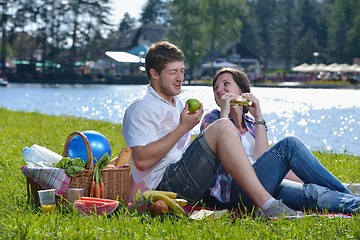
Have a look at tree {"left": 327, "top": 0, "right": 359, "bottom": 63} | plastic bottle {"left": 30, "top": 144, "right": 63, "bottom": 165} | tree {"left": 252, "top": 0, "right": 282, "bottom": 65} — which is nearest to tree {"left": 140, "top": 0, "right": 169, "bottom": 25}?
tree {"left": 252, "top": 0, "right": 282, "bottom": 65}

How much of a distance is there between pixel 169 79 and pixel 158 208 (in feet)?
3.58

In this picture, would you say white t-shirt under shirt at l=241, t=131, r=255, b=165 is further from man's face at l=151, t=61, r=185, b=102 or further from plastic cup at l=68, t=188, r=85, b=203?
plastic cup at l=68, t=188, r=85, b=203

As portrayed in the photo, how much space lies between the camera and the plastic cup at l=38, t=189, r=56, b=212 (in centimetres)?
436

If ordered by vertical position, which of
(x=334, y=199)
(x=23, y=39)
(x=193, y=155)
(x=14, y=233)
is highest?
(x=193, y=155)

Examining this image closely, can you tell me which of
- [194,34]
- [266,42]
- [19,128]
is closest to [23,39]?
[194,34]

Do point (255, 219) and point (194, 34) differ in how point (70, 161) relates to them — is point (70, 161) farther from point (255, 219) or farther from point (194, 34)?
point (194, 34)

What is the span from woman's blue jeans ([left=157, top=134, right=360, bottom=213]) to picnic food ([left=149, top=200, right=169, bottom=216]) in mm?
189

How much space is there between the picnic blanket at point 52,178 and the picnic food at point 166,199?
2.36ft

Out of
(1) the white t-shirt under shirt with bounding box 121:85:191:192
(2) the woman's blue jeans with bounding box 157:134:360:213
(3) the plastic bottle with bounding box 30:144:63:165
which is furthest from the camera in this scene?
(3) the plastic bottle with bounding box 30:144:63:165

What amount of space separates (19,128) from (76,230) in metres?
9.70

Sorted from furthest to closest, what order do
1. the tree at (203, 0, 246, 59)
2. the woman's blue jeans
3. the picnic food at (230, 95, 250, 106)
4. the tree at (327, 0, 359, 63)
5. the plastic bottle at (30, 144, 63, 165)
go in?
the tree at (327, 0, 359, 63), the tree at (203, 0, 246, 59), the plastic bottle at (30, 144, 63, 165), the picnic food at (230, 95, 250, 106), the woman's blue jeans

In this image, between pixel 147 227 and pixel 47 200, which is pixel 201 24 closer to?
pixel 47 200

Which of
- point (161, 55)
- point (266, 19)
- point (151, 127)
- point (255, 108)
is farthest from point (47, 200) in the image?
point (266, 19)

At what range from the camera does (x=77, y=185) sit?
4508mm
